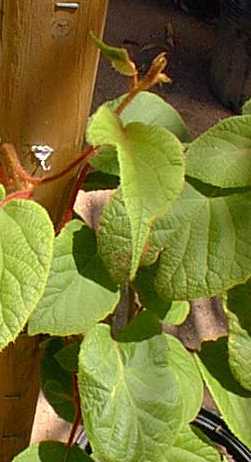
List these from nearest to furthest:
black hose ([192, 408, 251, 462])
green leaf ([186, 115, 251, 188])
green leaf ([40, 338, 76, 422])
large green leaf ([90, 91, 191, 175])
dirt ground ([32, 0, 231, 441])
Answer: green leaf ([186, 115, 251, 188]), large green leaf ([90, 91, 191, 175]), green leaf ([40, 338, 76, 422]), black hose ([192, 408, 251, 462]), dirt ground ([32, 0, 231, 441])

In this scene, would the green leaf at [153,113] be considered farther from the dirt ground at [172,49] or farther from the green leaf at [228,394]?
the dirt ground at [172,49]

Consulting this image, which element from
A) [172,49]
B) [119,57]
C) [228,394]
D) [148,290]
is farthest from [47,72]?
[172,49]

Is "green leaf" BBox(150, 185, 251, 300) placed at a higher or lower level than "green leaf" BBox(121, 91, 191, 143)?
lower

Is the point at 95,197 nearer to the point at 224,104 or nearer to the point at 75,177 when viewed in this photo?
the point at 224,104

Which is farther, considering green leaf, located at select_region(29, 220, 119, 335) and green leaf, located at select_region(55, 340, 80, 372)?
green leaf, located at select_region(55, 340, 80, 372)

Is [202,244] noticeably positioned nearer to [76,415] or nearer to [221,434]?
[76,415]

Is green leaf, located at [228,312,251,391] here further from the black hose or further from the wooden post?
the black hose

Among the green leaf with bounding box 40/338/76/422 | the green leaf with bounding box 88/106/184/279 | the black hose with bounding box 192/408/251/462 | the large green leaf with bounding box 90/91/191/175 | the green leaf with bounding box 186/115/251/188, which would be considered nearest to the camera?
the green leaf with bounding box 88/106/184/279

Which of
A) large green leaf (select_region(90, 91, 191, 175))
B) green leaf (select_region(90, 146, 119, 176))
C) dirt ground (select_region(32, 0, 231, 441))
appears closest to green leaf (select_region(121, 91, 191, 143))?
large green leaf (select_region(90, 91, 191, 175))
